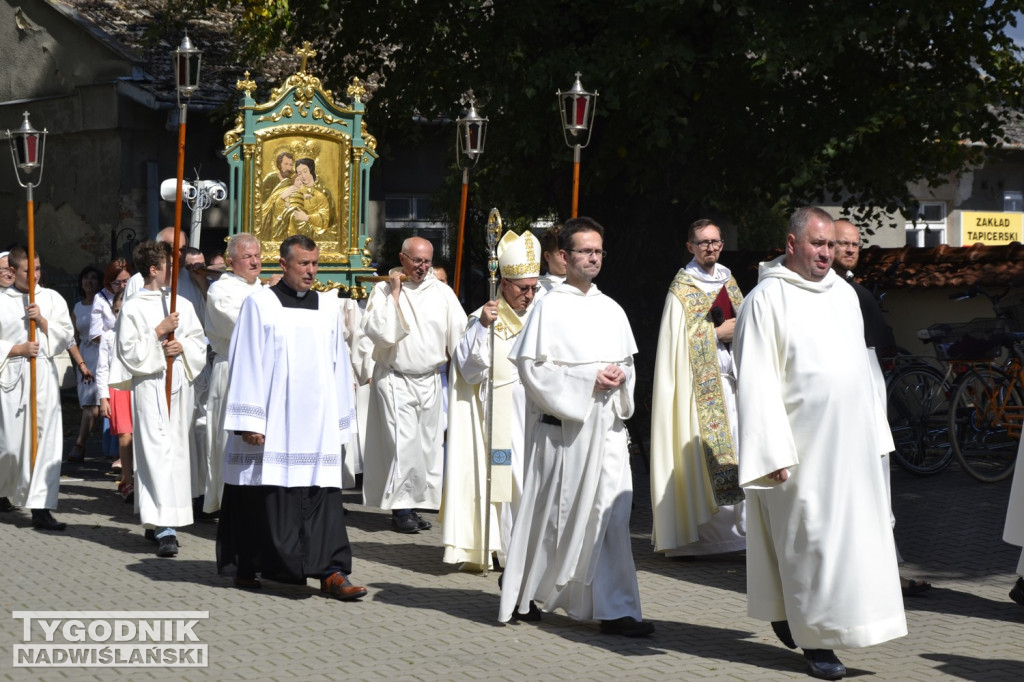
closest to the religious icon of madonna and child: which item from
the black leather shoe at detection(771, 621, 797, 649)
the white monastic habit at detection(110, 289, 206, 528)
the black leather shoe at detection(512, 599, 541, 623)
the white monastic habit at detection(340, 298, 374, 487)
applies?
the white monastic habit at detection(340, 298, 374, 487)

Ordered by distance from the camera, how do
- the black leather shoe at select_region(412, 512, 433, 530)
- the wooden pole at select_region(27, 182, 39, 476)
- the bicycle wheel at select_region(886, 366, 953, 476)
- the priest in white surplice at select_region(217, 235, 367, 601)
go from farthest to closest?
the bicycle wheel at select_region(886, 366, 953, 476), the wooden pole at select_region(27, 182, 39, 476), the black leather shoe at select_region(412, 512, 433, 530), the priest in white surplice at select_region(217, 235, 367, 601)

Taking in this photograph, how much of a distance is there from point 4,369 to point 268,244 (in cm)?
315

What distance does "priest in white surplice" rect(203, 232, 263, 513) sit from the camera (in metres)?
9.92

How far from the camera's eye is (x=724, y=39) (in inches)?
547

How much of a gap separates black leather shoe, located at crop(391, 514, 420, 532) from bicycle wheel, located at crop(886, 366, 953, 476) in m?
4.39

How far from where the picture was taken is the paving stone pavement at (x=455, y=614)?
6355 millimetres

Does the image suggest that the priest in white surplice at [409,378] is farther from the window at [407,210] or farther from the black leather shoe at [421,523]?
the window at [407,210]

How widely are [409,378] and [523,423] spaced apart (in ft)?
5.98

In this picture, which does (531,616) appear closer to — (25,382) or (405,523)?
(405,523)

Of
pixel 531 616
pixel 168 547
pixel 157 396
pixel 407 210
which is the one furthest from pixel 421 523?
pixel 407 210

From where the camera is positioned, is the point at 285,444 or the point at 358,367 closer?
the point at 285,444

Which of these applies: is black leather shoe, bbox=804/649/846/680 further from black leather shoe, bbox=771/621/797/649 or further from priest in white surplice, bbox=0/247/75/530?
priest in white surplice, bbox=0/247/75/530

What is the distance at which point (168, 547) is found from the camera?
364 inches

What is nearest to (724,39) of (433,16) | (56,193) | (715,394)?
(433,16)
